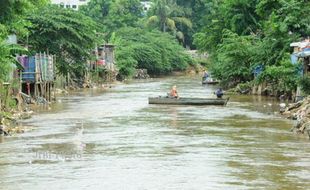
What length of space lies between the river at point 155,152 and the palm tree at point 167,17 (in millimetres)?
61375

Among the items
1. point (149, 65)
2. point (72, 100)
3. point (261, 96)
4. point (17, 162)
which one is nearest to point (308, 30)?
point (261, 96)

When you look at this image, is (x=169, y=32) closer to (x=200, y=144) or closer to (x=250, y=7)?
(x=250, y=7)

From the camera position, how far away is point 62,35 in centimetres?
5012

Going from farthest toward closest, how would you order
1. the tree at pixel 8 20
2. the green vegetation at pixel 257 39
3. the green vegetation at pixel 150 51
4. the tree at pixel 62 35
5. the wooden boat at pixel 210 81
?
the green vegetation at pixel 150 51
the wooden boat at pixel 210 81
the tree at pixel 62 35
the green vegetation at pixel 257 39
the tree at pixel 8 20

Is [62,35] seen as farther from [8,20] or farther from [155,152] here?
[155,152]

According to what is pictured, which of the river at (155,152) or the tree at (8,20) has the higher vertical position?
the tree at (8,20)

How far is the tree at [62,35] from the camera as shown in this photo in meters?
49.3

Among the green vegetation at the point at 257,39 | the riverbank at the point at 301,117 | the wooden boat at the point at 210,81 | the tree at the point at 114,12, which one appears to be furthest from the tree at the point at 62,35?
the tree at the point at 114,12

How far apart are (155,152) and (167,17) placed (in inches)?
2991

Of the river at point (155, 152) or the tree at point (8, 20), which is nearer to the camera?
the river at point (155, 152)

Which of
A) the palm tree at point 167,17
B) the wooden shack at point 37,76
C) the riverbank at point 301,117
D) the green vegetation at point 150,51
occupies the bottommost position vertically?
→ the riverbank at point 301,117

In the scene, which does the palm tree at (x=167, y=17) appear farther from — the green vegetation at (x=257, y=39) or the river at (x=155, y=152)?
the river at (x=155, y=152)

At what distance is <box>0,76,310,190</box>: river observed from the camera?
16.0 m

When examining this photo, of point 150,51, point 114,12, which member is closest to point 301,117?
point 150,51
